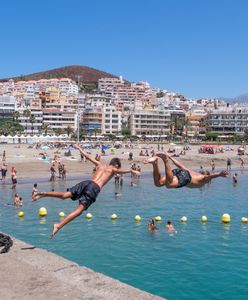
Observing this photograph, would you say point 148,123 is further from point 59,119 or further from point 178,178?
point 178,178

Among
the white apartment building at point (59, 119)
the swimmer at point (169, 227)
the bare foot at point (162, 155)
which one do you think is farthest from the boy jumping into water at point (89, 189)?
the white apartment building at point (59, 119)

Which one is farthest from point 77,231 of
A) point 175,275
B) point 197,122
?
point 197,122

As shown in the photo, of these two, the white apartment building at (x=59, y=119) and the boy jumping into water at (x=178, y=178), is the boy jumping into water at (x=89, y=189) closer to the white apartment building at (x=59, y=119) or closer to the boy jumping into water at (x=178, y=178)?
the boy jumping into water at (x=178, y=178)

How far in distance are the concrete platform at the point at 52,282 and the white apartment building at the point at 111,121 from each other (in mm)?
137680

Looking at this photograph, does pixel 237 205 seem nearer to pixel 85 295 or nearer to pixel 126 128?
pixel 85 295

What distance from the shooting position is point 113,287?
9.05 m

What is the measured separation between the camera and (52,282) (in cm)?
916

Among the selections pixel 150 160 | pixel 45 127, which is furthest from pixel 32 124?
pixel 150 160

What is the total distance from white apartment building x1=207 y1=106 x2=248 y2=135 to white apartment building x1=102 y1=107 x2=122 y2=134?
33.6 meters

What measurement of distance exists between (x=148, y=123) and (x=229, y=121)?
27958 millimetres

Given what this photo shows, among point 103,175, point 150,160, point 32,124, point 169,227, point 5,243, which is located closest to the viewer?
point 150,160

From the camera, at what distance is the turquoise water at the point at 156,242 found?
1449 centimetres

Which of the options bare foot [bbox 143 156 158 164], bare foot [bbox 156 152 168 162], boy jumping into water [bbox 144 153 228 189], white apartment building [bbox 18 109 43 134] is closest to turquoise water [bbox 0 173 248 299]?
boy jumping into water [bbox 144 153 228 189]

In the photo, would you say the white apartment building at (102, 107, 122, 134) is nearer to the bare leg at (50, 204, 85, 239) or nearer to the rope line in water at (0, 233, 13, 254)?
the rope line in water at (0, 233, 13, 254)
